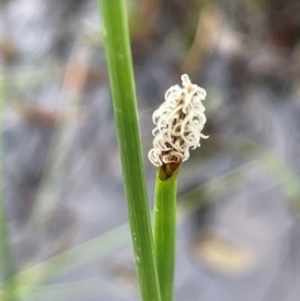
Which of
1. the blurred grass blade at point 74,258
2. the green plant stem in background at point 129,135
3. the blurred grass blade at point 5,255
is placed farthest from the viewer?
the blurred grass blade at point 74,258

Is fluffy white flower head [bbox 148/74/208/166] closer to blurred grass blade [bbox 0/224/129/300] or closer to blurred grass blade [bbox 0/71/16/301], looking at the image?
blurred grass blade [bbox 0/71/16/301]

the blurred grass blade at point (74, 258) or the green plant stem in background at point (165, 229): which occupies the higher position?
the blurred grass blade at point (74, 258)

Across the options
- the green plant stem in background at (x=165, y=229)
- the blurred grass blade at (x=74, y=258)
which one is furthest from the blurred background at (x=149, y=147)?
the green plant stem in background at (x=165, y=229)

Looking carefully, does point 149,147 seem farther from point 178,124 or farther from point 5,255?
point 178,124

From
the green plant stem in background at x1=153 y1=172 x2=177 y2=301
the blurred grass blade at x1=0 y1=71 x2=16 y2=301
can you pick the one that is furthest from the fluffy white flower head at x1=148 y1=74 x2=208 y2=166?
the blurred grass blade at x1=0 y1=71 x2=16 y2=301

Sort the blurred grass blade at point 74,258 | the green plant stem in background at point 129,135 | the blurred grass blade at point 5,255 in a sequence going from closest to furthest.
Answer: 1. the green plant stem in background at point 129,135
2. the blurred grass blade at point 5,255
3. the blurred grass blade at point 74,258

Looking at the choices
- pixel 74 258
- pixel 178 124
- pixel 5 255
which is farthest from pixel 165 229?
Result: pixel 74 258

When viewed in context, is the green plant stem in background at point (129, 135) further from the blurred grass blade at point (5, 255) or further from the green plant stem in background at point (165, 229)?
the blurred grass blade at point (5, 255)

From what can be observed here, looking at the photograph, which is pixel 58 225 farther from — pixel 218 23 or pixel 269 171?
pixel 218 23
